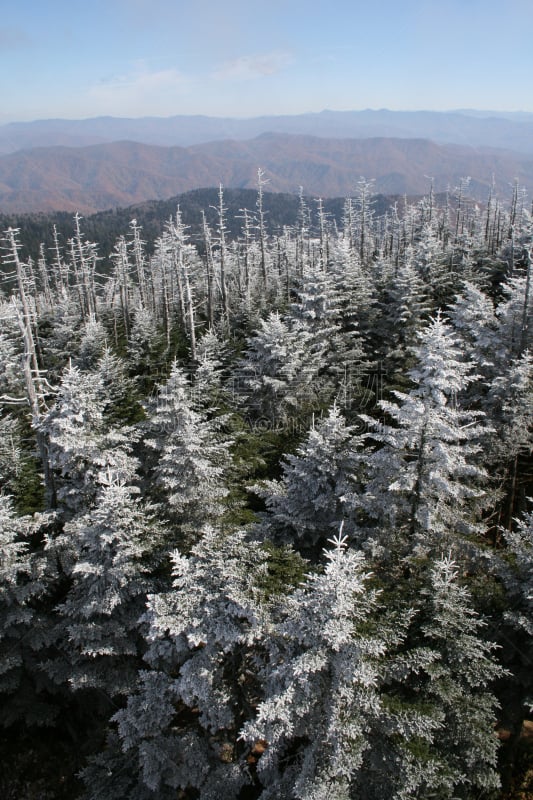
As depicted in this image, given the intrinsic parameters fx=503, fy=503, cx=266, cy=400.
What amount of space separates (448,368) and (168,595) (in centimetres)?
920

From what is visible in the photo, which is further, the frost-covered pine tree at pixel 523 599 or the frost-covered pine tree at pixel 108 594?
the frost-covered pine tree at pixel 108 594

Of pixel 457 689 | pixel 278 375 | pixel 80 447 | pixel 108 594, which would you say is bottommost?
pixel 108 594

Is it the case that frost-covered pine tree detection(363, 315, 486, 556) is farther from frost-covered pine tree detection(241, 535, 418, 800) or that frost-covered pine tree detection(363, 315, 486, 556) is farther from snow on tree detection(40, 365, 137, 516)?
snow on tree detection(40, 365, 137, 516)

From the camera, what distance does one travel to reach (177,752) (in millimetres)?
12508

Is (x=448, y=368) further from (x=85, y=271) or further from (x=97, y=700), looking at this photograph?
(x=85, y=271)

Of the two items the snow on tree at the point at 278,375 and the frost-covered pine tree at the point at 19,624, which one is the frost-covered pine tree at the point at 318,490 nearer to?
the frost-covered pine tree at the point at 19,624

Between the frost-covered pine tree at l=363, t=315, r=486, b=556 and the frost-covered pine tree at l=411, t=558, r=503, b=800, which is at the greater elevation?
the frost-covered pine tree at l=363, t=315, r=486, b=556

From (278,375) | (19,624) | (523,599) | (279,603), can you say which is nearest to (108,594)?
(19,624)

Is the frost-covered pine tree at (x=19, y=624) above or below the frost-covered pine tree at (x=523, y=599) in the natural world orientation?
below

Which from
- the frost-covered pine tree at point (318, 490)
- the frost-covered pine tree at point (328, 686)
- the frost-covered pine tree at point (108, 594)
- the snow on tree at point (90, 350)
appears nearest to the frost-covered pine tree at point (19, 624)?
the frost-covered pine tree at point (108, 594)

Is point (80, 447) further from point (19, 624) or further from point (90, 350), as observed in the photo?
point (90, 350)

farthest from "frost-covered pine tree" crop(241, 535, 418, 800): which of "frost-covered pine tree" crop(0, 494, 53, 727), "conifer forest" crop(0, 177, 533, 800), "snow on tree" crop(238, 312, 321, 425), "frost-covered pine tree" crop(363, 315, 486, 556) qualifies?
"snow on tree" crop(238, 312, 321, 425)

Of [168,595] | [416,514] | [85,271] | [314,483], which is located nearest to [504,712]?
[416,514]

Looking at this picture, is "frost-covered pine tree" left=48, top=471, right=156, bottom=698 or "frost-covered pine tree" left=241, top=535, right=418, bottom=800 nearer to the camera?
"frost-covered pine tree" left=241, top=535, right=418, bottom=800
